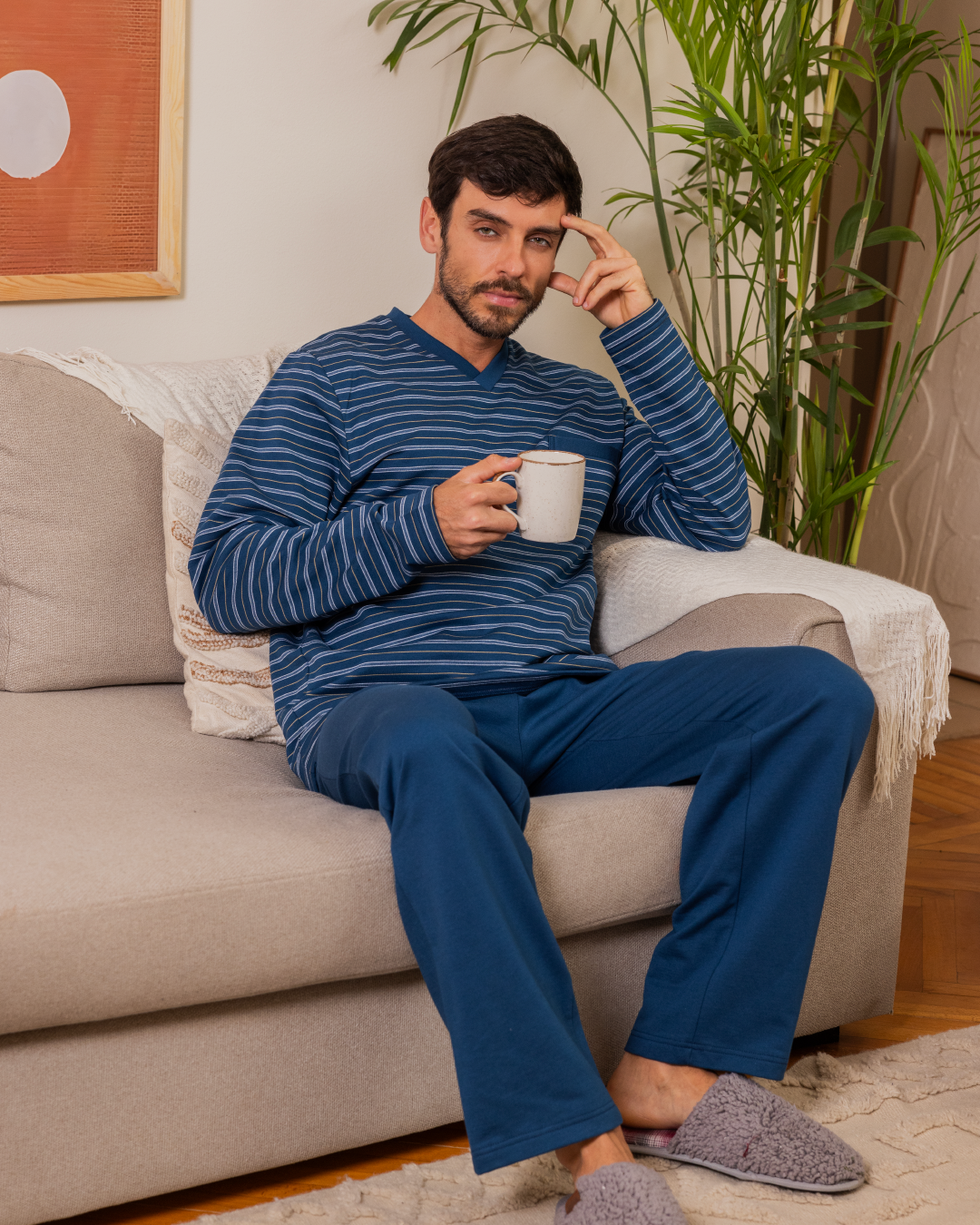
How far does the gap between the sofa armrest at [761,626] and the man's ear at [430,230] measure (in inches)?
24.3

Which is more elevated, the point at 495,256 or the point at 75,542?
the point at 495,256

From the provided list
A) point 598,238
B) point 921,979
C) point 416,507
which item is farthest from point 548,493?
point 921,979

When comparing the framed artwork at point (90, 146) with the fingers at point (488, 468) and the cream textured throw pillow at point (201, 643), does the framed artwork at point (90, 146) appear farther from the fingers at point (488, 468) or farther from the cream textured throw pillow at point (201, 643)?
the fingers at point (488, 468)

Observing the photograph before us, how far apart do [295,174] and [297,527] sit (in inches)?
36.4

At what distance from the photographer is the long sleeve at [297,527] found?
1.43 m

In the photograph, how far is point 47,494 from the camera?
167 cm

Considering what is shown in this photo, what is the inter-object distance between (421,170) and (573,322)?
1.43 feet

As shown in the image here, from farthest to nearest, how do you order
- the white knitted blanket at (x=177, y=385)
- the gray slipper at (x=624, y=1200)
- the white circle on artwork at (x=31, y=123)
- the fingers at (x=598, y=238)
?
the white circle on artwork at (x=31, y=123) < the white knitted blanket at (x=177, y=385) < the fingers at (x=598, y=238) < the gray slipper at (x=624, y=1200)

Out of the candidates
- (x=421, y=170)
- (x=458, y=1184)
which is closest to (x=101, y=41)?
(x=421, y=170)

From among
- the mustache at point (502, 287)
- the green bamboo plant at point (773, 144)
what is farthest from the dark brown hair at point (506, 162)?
the green bamboo plant at point (773, 144)

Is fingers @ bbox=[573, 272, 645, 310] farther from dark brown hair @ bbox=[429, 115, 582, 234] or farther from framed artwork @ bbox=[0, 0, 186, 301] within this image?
framed artwork @ bbox=[0, 0, 186, 301]

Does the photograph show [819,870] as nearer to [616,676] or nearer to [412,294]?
[616,676]

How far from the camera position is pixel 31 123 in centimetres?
190

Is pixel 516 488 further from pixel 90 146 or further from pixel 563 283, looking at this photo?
pixel 90 146
